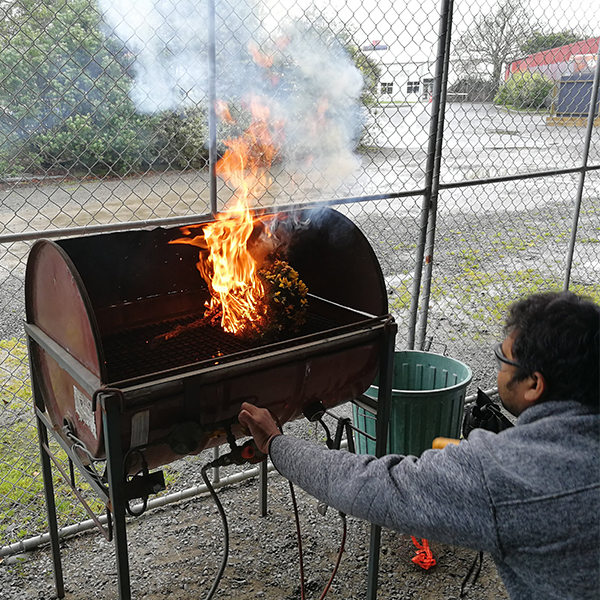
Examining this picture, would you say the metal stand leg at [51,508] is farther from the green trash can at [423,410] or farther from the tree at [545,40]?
the tree at [545,40]

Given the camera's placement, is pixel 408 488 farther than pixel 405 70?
No

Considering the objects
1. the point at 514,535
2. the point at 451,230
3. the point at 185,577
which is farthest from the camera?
the point at 451,230

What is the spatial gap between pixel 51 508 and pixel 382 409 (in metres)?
1.62

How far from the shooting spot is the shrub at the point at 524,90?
467cm

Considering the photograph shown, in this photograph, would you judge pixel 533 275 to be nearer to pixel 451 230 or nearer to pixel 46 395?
pixel 451 230

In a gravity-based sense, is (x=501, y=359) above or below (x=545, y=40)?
below

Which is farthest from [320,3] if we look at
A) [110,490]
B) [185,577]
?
[185,577]

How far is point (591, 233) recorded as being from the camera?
1100 centimetres

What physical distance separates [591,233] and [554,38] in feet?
23.4

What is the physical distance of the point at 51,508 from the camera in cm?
273

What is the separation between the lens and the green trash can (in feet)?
10.4

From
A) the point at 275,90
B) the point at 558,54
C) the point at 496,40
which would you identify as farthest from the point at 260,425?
the point at 558,54

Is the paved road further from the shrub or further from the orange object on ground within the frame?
the orange object on ground

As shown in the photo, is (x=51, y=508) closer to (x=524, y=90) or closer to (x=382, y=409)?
(x=382, y=409)
